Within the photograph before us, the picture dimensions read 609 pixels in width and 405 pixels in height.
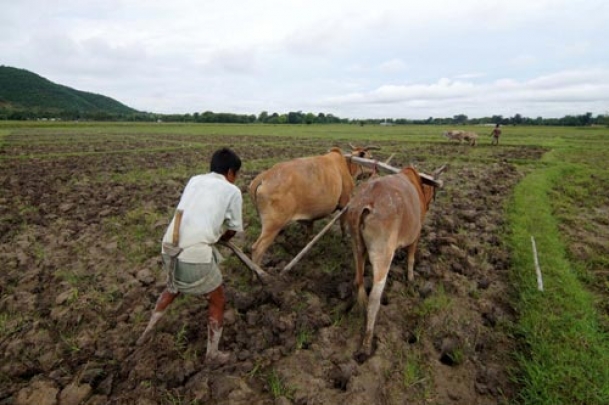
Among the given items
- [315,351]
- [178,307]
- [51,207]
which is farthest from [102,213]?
[315,351]

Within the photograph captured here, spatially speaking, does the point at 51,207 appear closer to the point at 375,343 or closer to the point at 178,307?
the point at 178,307

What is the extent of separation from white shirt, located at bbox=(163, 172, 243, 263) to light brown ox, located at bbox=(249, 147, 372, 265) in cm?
146

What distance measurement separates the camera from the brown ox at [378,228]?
3486 millimetres

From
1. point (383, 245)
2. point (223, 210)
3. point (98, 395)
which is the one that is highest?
point (223, 210)

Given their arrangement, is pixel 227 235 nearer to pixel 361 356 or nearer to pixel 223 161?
pixel 223 161

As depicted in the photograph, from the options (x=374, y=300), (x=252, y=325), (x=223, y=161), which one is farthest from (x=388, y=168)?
(x=252, y=325)

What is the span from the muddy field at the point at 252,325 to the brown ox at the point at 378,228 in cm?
38

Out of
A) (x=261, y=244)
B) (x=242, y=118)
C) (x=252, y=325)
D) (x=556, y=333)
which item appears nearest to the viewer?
(x=556, y=333)

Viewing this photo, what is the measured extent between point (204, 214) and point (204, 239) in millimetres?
234

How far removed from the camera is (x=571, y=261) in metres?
5.48

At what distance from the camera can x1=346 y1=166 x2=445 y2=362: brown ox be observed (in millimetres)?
3486

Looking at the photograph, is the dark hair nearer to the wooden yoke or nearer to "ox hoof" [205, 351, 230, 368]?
"ox hoof" [205, 351, 230, 368]

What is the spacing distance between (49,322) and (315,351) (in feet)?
9.94

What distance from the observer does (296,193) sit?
5039 mm
